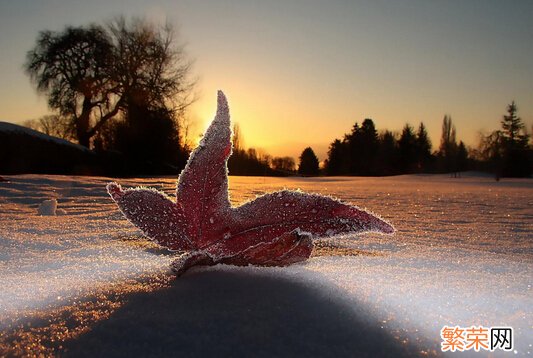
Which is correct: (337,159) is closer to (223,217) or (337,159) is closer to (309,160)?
(309,160)

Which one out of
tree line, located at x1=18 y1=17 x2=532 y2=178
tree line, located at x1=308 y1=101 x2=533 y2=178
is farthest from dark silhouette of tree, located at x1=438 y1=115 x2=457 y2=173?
tree line, located at x1=18 y1=17 x2=532 y2=178

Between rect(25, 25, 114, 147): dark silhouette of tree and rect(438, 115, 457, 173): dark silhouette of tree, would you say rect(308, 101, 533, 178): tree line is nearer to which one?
rect(438, 115, 457, 173): dark silhouette of tree

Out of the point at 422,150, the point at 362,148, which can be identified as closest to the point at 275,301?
the point at 362,148

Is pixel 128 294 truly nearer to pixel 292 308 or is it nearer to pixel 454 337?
pixel 292 308

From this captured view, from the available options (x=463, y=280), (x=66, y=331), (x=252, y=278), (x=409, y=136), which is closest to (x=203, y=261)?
(x=252, y=278)

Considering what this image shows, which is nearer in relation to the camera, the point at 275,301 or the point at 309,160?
the point at 275,301

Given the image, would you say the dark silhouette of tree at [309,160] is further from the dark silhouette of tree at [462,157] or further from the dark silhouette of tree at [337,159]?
the dark silhouette of tree at [462,157]
